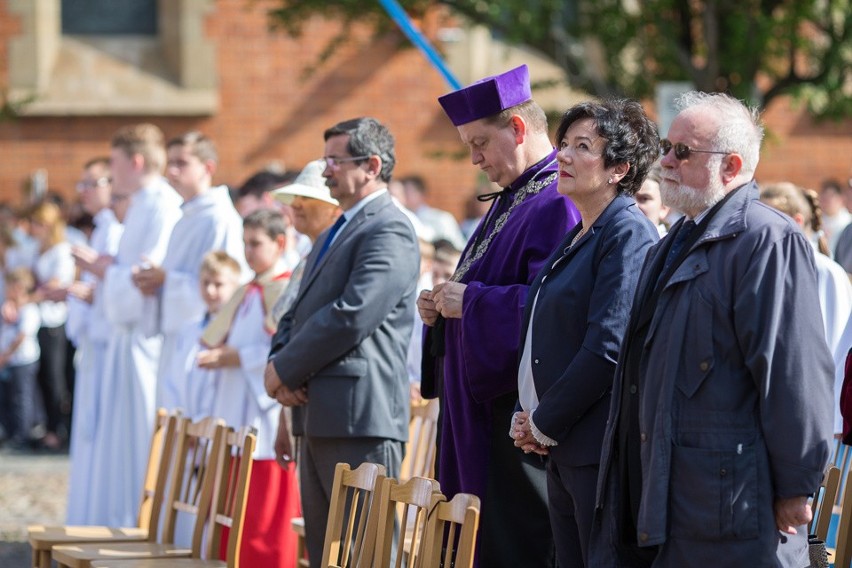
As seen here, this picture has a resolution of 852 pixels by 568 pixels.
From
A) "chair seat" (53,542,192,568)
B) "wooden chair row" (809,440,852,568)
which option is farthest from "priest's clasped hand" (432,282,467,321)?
"chair seat" (53,542,192,568)

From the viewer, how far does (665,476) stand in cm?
386

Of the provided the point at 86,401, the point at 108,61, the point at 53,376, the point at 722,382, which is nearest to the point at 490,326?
the point at 722,382

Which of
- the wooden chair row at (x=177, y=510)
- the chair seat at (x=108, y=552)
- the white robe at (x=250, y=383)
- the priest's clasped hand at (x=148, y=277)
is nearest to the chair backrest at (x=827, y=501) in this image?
the wooden chair row at (x=177, y=510)

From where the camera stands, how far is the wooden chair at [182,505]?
5.96 m

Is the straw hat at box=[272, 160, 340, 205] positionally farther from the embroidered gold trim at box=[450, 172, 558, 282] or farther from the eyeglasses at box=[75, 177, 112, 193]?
the eyeglasses at box=[75, 177, 112, 193]

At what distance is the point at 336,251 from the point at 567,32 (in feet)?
22.3

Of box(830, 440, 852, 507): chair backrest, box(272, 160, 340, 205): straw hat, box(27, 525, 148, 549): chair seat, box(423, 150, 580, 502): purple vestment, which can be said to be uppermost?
box(272, 160, 340, 205): straw hat

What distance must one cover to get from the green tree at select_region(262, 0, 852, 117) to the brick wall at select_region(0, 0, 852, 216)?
13.3ft

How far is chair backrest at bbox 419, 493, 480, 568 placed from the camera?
3.79 m

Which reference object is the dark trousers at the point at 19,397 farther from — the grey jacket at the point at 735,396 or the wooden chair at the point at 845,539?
the grey jacket at the point at 735,396

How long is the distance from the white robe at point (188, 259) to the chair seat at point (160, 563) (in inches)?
86.8

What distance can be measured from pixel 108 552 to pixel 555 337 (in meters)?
2.53

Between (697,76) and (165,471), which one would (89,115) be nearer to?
(697,76)

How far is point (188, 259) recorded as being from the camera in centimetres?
833
